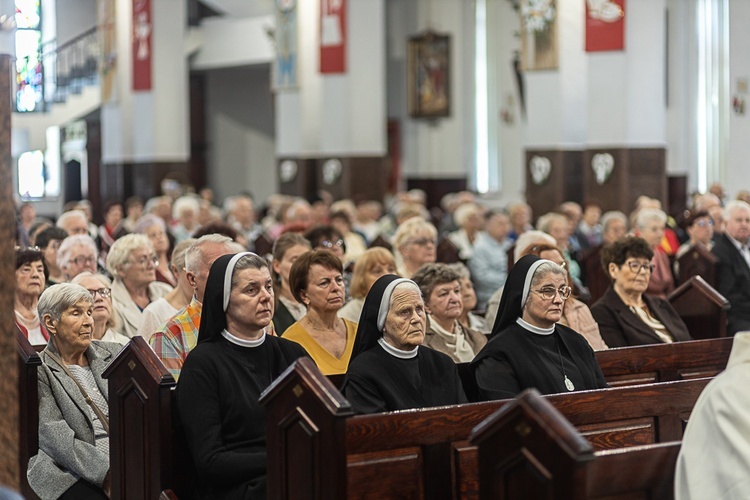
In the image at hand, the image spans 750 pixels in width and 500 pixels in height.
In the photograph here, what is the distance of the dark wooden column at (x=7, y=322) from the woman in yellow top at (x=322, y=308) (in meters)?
2.49

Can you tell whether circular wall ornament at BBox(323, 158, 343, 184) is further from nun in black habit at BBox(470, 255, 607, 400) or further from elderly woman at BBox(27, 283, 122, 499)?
elderly woman at BBox(27, 283, 122, 499)

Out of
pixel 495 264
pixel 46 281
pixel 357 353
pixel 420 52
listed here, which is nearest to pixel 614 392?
pixel 357 353

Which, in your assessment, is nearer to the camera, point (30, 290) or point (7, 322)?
point (7, 322)

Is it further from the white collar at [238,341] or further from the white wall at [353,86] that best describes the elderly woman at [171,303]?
the white wall at [353,86]

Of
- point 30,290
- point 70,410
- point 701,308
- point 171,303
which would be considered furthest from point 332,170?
point 70,410

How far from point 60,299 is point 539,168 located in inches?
418

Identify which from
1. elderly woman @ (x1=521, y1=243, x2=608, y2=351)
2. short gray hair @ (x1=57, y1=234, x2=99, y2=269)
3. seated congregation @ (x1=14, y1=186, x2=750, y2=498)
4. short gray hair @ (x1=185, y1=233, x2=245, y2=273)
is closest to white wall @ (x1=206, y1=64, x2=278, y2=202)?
short gray hair @ (x1=57, y1=234, x2=99, y2=269)

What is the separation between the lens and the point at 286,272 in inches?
273

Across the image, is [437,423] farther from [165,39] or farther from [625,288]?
[165,39]

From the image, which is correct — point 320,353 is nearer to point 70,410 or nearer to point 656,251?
point 70,410

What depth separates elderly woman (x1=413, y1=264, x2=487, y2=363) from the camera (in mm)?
5984

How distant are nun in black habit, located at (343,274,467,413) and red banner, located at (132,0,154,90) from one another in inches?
658

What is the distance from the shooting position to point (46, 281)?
6965 millimetres

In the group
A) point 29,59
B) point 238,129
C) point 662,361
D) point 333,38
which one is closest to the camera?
point 662,361
